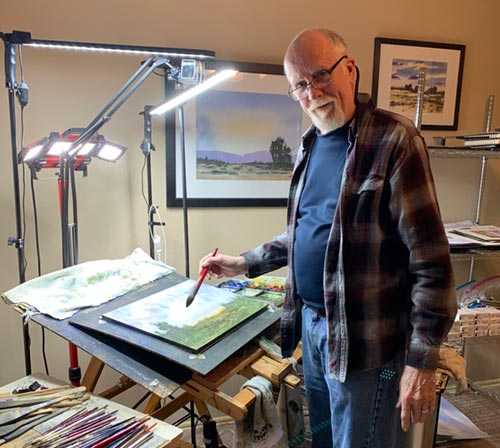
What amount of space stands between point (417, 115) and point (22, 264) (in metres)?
1.74

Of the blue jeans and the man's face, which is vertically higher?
the man's face

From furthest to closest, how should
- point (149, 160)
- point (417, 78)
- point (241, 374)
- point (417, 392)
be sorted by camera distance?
point (417, 78) < point (149, 160) < point (241, 374) < point (417, 392)

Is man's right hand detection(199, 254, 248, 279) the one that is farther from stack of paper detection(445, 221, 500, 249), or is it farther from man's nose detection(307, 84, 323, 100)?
stack of paper detection(445, 221, 500, 249)

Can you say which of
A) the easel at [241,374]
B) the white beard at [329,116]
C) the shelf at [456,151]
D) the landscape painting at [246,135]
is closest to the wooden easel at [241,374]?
the easel at [241,374]

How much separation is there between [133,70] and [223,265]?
0.99m

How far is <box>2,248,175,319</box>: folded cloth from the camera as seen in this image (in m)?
1.23

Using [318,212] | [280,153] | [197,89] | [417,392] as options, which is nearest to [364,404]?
[417,392]

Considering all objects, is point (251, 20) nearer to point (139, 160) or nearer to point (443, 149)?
point (139, 160)

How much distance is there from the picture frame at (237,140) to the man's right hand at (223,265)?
64 cm

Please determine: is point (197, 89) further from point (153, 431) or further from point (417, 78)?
point (417, 78)

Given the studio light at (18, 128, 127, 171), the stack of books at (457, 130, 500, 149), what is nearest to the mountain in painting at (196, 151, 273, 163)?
the studio light at (18, 128, 127, 171)

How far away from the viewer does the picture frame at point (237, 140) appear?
186 centimetres

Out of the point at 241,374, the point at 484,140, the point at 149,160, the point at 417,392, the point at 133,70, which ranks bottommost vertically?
the point at 241,374

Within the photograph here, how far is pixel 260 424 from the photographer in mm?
1157
